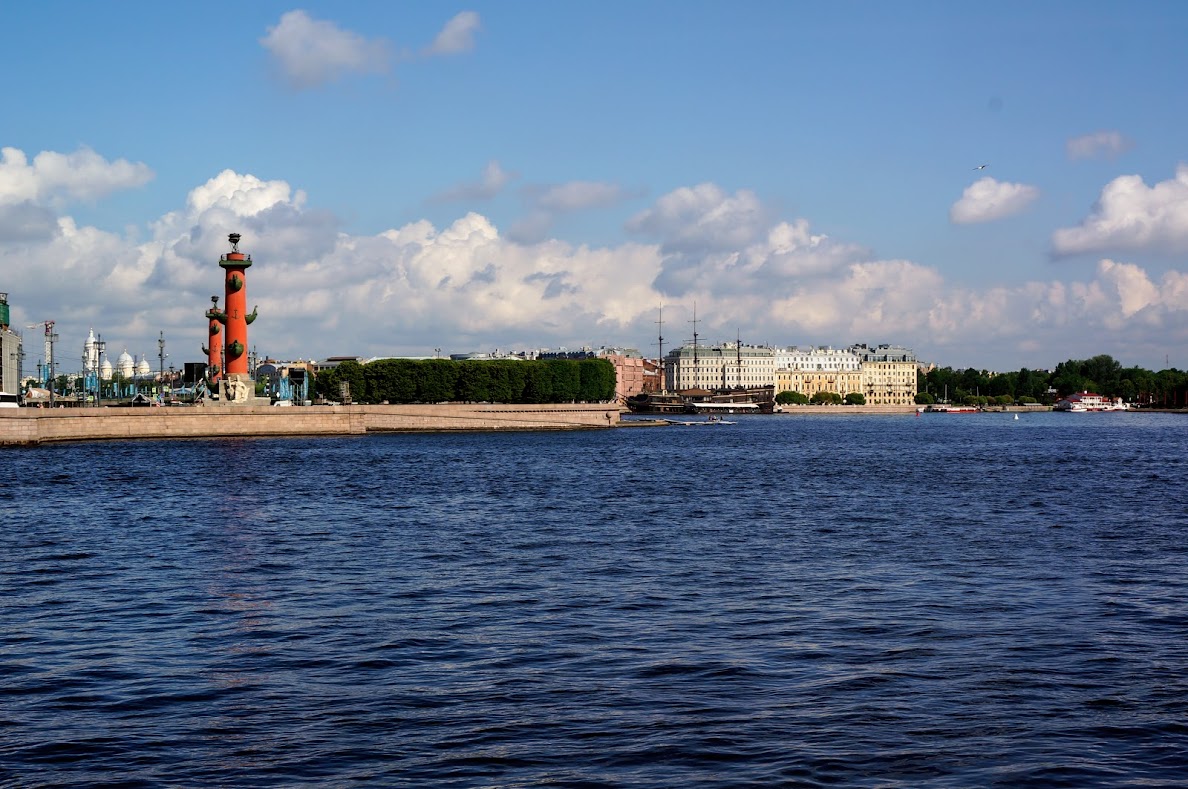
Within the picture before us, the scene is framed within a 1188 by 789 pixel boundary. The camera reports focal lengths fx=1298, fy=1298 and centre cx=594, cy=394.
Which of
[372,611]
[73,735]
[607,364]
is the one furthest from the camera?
[607,364]

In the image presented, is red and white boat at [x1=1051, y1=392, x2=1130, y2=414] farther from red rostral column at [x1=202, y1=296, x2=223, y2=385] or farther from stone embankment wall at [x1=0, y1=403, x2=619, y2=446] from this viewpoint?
red rostral column at [x1=202, y1=296, x2=223, y2=385]

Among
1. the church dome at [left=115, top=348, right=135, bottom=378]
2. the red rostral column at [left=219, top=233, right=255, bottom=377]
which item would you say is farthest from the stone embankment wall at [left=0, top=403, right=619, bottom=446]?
the church dome at [left=115, top=348, right=135, bottom=378]

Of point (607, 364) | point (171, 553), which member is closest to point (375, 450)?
point (171, 553)

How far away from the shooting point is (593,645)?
1254 centimetres

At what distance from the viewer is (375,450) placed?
6106 cm

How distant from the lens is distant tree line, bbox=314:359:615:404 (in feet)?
319

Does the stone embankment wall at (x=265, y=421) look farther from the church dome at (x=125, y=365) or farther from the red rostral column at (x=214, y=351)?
the church dome at (x=125, y=365)

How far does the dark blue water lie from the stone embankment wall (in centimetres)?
3325

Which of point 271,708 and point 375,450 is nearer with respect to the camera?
point 271,708

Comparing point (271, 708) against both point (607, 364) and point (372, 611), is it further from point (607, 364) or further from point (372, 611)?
point (607, 364)

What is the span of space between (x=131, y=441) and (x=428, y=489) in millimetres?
34052

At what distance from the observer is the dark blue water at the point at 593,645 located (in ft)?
29.2

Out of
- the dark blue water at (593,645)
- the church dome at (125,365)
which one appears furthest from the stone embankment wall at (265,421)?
the church dome at (125,365)

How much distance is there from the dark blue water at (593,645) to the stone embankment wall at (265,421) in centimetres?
3325
